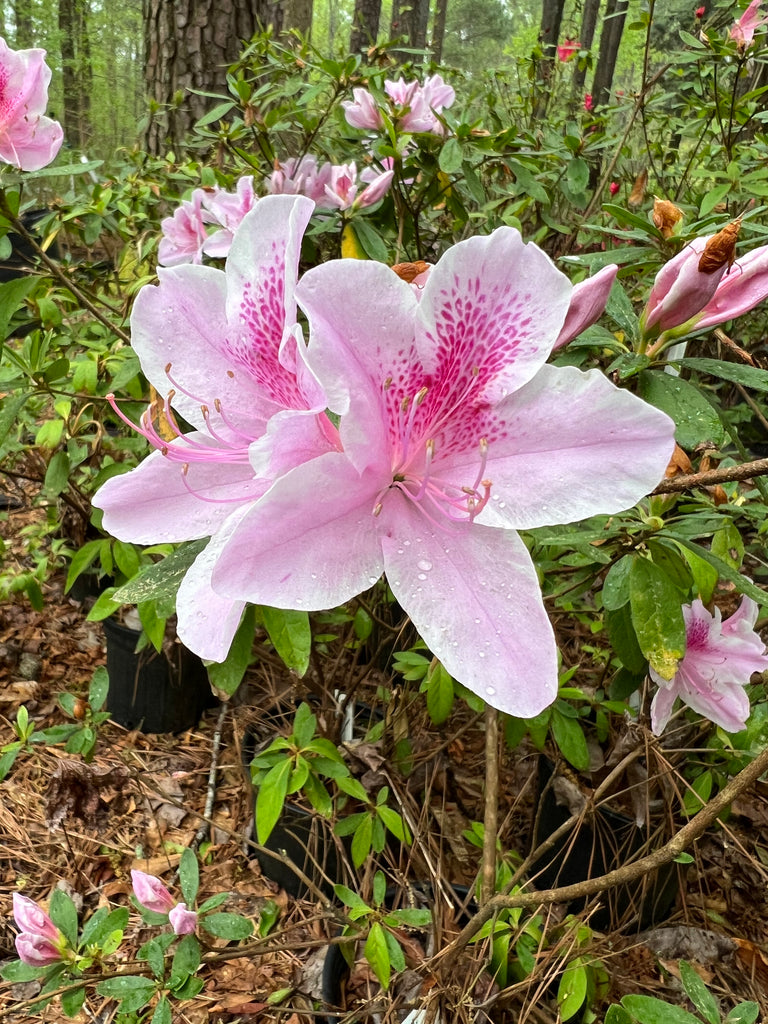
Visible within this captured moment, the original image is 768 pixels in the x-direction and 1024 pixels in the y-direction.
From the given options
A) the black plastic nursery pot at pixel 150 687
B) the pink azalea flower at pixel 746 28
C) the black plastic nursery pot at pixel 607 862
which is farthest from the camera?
the black plastic nursery pot at pixel 150 687

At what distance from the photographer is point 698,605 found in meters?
1.28

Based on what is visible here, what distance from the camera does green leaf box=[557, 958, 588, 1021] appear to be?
1309 mm

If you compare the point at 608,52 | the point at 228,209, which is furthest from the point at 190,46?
the point at 608,52

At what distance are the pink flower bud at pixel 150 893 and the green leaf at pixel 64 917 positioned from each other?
0.36ft

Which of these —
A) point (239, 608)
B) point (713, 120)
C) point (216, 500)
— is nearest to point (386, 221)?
point (216, 500)

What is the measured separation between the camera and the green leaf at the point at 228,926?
1279 mm

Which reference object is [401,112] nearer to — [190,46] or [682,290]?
[682,290]

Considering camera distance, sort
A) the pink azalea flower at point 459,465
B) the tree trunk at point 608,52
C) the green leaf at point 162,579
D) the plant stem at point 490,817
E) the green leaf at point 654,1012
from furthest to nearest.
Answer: the tree trunk at point 608,52, the plant stem at point 490,817, the green leaf at point 654,1012, the green leaf at point 162,579, the pink azalea flower at point 459,465

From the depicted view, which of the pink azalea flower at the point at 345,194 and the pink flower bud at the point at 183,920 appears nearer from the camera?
the pink flower bud at the point at 183,920

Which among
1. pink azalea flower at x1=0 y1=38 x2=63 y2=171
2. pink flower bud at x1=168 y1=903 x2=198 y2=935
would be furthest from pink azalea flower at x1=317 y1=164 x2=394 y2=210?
pink flower bud at x1=168 y1=903 x2=198 y2=935

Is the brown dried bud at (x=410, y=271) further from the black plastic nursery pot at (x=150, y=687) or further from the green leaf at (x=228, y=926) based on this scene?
the black plastic nursery pot at (x=150, y=687)

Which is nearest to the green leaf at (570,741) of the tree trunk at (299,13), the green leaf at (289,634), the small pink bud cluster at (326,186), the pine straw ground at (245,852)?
the pine straw ground at (245,852)

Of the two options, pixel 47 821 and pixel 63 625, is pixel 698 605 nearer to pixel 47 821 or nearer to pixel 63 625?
pixel 47 821

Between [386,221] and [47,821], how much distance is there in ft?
6.80
